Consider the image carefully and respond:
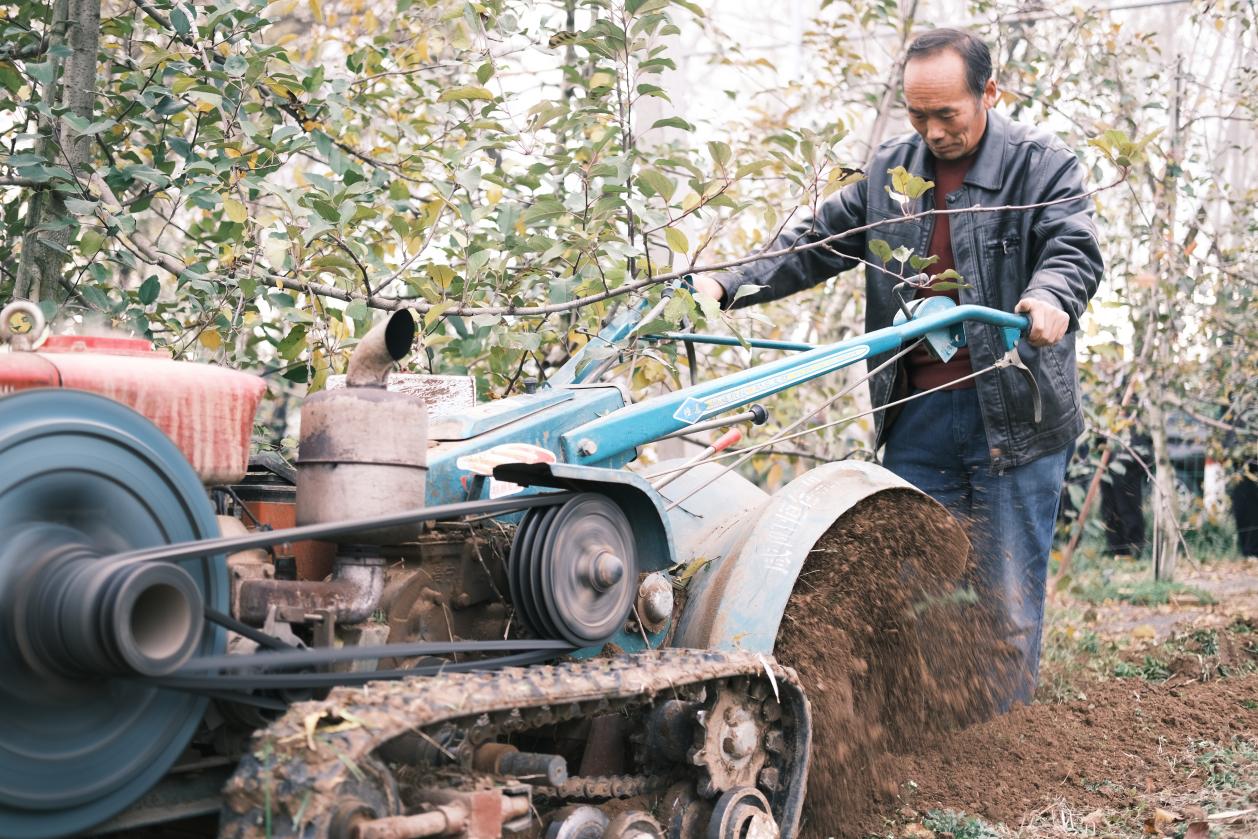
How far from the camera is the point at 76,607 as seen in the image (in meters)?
2.10

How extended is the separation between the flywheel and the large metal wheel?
0.69 metres

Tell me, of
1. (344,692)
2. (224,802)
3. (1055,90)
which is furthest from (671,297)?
(1055,90)

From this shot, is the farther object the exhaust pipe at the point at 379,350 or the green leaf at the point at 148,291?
the green leaf at the point at 148,291

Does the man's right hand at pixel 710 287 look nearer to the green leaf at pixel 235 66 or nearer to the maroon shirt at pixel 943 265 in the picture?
the maroon shirt at pixel 943 265

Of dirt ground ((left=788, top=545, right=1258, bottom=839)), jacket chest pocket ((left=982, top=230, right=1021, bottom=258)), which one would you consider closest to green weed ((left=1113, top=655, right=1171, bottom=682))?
dirt ground ((left=788, top=545, right=1258, bottom=839))

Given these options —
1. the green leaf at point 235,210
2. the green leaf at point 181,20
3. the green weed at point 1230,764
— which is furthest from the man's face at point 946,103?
the green leaf at point 181,20

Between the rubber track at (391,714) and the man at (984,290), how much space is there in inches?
76.5

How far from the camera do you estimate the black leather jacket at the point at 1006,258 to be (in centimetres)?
474

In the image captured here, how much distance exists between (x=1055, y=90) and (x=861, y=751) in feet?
17.0

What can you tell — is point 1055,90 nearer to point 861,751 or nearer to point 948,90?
point 948,90

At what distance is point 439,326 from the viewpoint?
15.7 feet

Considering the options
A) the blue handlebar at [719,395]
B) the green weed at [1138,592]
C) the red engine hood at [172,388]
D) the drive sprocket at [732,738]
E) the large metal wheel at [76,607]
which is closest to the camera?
the large metal wheel at [76,607]

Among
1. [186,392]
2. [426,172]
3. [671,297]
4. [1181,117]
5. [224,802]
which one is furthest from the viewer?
[1181,117]

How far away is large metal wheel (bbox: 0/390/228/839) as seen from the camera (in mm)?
2150
